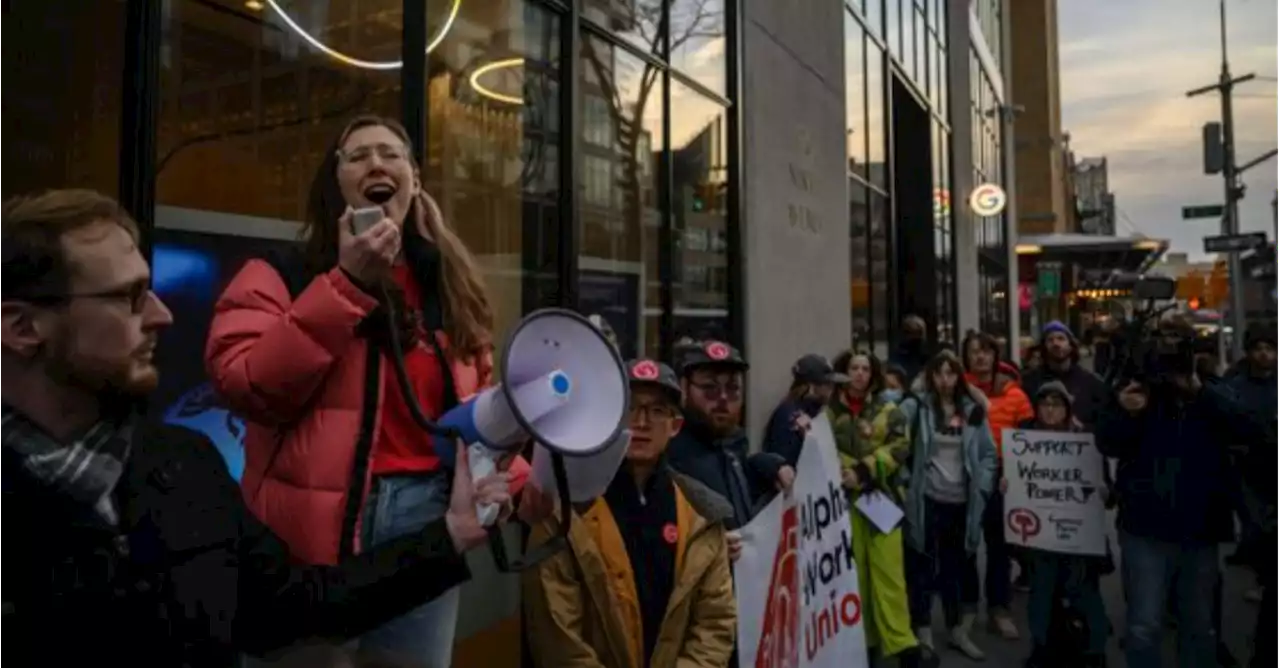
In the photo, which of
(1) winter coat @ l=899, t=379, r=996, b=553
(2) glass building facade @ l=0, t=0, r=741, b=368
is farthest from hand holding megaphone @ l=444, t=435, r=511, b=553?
(1) winter coat @ l=899, t=379, r=996, b=553

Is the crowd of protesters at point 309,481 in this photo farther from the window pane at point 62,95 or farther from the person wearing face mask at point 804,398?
the person wearing face mask at point 804,398

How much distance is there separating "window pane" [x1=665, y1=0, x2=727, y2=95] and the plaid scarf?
6.39 metres

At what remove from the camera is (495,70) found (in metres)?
5.45

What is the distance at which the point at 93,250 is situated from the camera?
55.3 inches

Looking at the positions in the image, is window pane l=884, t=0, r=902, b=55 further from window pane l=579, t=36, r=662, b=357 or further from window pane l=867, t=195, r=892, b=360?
window pane l=579, t=36, r=662, b=357

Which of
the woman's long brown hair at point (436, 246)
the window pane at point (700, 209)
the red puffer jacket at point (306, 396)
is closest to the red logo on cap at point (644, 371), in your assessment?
the woman's long brown hair at point (436, 246)

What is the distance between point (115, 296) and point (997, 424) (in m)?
6.75

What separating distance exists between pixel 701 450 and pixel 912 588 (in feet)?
10.0

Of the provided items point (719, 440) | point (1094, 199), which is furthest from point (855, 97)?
point (1094, 199)

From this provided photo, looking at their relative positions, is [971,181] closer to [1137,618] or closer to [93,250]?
[1137,618]

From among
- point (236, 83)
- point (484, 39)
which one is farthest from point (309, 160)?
point (484, 39)

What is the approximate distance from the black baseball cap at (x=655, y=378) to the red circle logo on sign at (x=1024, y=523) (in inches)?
151

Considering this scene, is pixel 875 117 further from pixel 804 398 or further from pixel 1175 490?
pixel 1175 490

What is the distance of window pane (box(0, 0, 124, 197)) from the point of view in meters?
3.26
